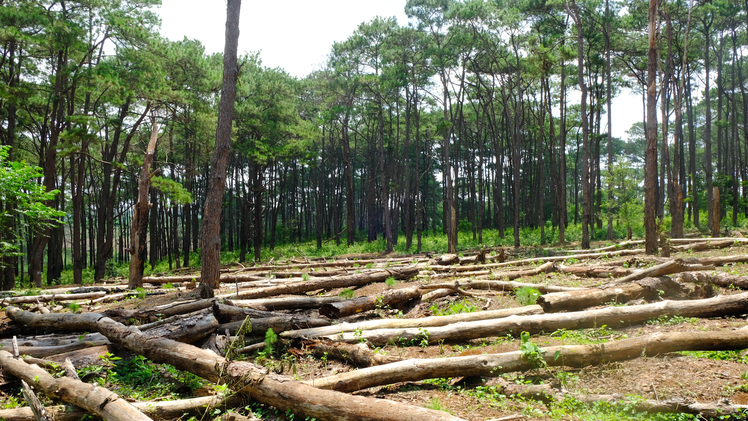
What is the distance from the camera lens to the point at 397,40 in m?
25.8

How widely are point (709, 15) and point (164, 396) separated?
3354 centimetres

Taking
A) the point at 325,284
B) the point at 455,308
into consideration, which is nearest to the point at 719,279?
the point at 455,308

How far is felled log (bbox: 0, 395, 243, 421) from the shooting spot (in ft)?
13.1

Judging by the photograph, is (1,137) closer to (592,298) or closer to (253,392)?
(253,392)

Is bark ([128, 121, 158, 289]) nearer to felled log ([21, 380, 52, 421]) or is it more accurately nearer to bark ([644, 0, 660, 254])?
felled log ([21, 380, 52, 421])

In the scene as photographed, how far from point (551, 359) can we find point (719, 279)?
4957 mm

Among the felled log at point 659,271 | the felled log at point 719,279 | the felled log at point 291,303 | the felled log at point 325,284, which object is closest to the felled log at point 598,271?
the felled log at point 659,271

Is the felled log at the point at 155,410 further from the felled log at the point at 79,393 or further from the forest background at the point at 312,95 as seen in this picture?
the forest background at the point at 312,95

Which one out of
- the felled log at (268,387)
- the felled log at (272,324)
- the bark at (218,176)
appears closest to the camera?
the felled log at (268,387)

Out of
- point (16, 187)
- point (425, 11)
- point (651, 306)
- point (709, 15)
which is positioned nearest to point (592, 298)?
point (651, 306)

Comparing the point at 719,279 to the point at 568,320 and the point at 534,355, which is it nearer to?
the point at 568,320

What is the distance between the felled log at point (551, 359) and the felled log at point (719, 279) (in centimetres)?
304

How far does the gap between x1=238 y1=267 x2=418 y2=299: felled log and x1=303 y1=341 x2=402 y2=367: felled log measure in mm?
3868

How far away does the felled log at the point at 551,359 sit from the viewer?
448cm
